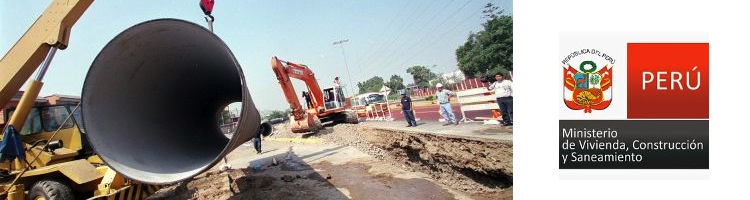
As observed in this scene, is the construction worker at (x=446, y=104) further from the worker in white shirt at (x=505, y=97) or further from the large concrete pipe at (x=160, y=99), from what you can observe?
the large concrete pipe at (x=160, y=99)

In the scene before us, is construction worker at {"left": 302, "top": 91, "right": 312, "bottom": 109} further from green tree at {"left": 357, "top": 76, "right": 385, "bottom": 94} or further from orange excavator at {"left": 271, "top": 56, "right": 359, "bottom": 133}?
green tree at {"left": 357, "top": 76, "right": 385, "bottom": 94}

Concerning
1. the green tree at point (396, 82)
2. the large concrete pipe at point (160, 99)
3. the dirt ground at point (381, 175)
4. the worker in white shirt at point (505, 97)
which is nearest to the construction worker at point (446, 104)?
the dirt ground at point (381, 175)

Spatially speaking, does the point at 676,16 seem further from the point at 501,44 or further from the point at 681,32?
the point at 501,44

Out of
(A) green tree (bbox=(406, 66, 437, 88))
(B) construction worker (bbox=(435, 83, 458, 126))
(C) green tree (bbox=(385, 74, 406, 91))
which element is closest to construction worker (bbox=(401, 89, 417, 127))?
(B) construction worker (bbox=(435, 83, 458, 126))

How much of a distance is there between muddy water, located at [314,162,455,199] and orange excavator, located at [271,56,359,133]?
531 cm

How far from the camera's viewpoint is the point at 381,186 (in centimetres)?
479

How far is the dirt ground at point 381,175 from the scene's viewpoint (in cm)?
462

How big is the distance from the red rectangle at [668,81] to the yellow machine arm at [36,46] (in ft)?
15.5

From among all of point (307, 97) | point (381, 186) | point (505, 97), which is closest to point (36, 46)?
point (381, 186)

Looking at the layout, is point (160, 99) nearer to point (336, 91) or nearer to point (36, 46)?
point (36, 46)

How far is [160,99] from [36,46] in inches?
55.8

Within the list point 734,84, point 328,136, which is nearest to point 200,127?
point 734,84

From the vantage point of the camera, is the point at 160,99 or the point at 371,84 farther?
the point at 371,84

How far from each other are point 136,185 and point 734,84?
211 inches
